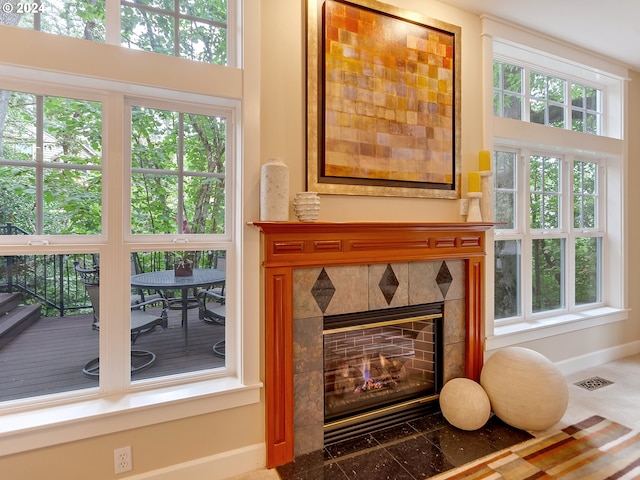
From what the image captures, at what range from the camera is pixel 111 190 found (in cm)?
178

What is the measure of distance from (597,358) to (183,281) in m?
3.91

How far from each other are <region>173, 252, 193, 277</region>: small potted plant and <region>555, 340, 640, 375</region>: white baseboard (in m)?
3.28

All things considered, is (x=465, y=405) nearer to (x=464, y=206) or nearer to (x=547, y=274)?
(x=464, y=206)

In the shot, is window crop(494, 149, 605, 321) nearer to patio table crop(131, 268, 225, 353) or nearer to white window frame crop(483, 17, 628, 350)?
white window frame crop(483, 17, 628, 350)

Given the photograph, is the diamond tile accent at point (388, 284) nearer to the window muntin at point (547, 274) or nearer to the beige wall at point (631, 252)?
the window muntin at point (547, 274)

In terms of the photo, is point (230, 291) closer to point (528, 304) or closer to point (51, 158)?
point (51, 158)

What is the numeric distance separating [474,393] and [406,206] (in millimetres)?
1327

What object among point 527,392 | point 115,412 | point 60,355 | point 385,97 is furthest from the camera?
point 385,97

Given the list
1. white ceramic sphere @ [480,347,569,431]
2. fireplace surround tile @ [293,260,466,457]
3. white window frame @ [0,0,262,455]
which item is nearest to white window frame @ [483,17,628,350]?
white ceramic sphere @ [480,347,569,431]

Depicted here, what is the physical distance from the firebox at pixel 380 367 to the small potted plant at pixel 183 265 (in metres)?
0.87

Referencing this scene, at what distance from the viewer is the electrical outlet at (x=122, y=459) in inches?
66.7

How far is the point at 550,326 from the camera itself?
311 centimetres

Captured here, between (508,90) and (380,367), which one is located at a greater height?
(508,90)

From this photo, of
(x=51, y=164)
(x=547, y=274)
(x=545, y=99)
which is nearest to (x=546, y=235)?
(x=547, y=274)
